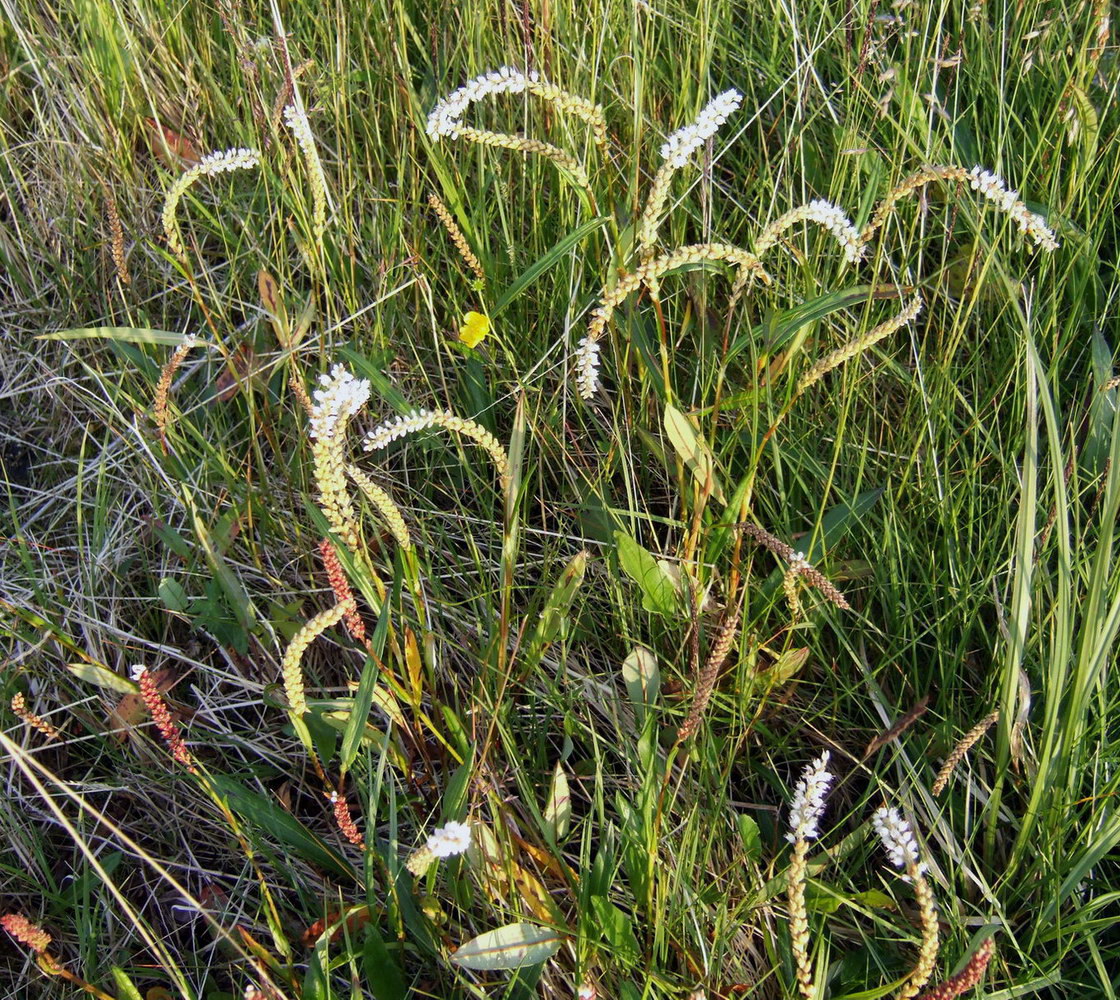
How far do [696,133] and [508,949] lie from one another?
869 millimetres

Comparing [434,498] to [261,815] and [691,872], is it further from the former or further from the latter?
[691,872]

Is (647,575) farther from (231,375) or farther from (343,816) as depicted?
(231,375)

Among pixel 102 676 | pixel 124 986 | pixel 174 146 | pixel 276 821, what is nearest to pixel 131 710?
pixel 102 676

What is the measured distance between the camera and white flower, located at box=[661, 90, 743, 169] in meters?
0.96

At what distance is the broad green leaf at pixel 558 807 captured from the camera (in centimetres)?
116

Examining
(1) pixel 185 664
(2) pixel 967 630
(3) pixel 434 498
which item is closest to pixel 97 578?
(1) pixel 185 664

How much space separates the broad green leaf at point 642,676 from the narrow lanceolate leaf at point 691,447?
0.75 ft

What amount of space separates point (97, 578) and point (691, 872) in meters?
1.02

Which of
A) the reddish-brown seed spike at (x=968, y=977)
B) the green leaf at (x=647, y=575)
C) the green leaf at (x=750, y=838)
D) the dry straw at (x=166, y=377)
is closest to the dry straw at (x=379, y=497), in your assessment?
the green leaf at (x=647, y=575)

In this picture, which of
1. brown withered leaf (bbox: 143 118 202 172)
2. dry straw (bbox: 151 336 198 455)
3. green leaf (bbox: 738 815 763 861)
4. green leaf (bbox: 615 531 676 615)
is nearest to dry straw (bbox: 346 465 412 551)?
green leaf (bbox: 615 531 676 615)

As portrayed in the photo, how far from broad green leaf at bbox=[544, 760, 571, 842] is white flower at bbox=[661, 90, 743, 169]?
68 centimetres

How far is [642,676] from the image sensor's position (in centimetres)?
127

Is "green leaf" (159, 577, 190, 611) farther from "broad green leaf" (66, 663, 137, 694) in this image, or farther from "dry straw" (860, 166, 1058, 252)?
"dry straw" (860, 166, 1058, 252)

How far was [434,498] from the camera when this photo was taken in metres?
1.63
